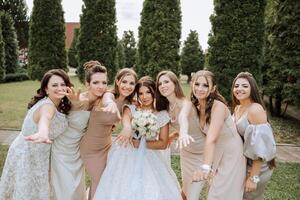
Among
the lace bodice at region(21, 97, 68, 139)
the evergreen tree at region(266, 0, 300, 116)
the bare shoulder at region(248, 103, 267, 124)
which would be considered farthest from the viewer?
the evergreen tree at region(266, 0, 300, 116)

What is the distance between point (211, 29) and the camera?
1243 centimetres

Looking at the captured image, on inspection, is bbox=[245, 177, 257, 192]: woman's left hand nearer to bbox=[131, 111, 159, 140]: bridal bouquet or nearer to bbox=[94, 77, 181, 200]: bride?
bbox=[94, 77, 181, 200]: bride

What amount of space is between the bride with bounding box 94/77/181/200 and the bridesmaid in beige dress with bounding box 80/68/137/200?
10 centimetres

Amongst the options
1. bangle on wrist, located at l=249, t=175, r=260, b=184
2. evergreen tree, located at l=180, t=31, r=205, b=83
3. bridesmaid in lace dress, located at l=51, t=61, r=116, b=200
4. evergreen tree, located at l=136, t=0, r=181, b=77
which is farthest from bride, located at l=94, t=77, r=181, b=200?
evergreen tree, located at l=180, t=31, r=205, b=83

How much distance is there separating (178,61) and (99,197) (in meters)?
10.2

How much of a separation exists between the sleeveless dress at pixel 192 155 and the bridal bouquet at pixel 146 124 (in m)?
0.39

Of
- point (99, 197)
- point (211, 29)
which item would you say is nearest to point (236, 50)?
point (211, 29)

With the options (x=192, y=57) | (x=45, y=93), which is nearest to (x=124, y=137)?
(x=45, y=93)

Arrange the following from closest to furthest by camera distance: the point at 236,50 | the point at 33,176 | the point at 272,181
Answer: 1. the point at 33,176
2. the point at 272,181
3. the point at 236,50

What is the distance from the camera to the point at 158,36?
45.1 feet

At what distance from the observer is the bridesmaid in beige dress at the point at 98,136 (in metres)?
4.64

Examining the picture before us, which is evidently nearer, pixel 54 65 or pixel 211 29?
pixel 211 29

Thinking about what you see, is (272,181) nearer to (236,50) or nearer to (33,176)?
(33,176)

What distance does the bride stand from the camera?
4461 millimetres
